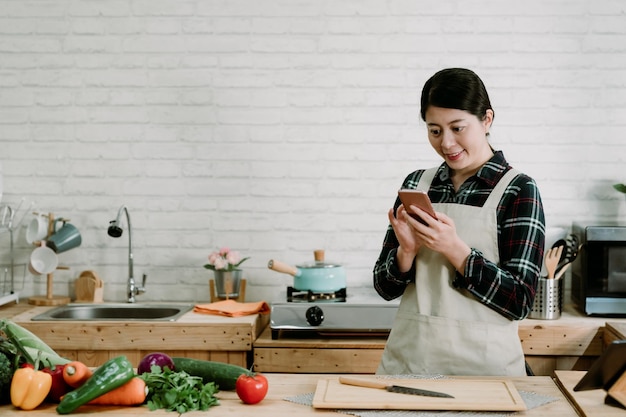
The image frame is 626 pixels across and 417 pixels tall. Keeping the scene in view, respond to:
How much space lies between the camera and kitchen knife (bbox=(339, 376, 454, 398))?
197 cm

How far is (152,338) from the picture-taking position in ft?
11.5

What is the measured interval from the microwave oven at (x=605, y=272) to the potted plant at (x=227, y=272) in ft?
5.76

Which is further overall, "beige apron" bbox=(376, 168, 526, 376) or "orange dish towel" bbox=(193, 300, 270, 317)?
"orange dish towel" bbox=(193, 300, 270, 317)

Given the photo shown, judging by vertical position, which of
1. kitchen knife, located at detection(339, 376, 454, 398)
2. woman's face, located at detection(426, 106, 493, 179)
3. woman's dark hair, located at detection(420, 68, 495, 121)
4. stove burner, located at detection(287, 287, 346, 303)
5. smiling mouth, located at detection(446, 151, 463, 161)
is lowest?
kitchen knife, located at detection(339, 376, 454, 398)

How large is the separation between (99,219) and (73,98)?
Answer: 2.27ft

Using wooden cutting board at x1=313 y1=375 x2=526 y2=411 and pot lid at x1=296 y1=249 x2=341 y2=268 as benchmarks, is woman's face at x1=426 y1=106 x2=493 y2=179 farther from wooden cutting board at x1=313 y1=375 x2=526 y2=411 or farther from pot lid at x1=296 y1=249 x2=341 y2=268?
pot lid at x1=296 y1=249 x2=341 y2=268

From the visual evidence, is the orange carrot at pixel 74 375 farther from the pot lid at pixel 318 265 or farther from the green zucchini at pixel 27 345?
the pot lid at pixel 318 265

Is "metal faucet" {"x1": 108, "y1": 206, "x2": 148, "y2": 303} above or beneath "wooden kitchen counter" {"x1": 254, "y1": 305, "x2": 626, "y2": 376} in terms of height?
above

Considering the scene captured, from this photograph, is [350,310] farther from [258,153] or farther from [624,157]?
[624,157]

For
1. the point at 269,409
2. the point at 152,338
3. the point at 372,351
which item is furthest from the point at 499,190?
the point at 152,338

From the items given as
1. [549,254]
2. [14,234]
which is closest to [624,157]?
[549,254]

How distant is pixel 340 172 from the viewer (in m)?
4.10

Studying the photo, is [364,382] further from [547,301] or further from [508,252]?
[547,301]

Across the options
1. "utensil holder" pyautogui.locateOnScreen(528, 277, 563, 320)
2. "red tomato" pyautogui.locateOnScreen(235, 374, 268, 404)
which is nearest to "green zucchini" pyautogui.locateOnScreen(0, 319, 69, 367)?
"red tomato" pyautogui.locateOnScreen(235, 374, 268, 404)
